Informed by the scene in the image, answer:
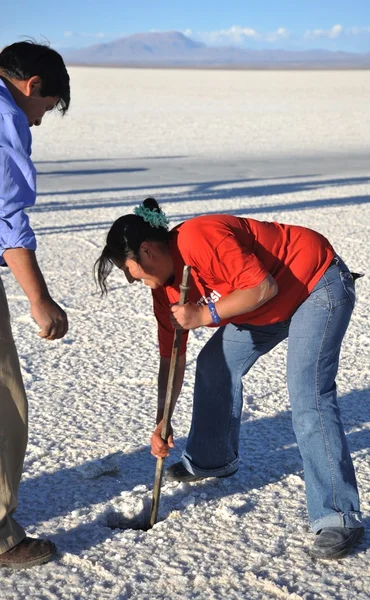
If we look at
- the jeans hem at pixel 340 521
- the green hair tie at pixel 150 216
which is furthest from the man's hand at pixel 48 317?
the jeans hem at pixel 340 521

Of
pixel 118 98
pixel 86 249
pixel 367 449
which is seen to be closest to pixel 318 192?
pixel 86 249

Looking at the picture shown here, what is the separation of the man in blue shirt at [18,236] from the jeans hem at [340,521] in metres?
0.85

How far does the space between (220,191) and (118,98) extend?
71.0 ft

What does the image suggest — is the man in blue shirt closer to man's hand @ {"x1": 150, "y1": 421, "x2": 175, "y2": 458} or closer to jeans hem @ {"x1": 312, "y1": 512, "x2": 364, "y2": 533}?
man's hand @ {"x1": 150, "y1": 421, "x2": 175, "y2": 458}

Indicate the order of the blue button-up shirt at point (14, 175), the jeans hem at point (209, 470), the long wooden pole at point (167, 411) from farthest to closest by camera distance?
1. the jeans hem at point (209, 470)
2. the long wooden pole at point (167, 411)
3. the blue button-up shirt at point (14, 175)

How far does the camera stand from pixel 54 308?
2465 mm

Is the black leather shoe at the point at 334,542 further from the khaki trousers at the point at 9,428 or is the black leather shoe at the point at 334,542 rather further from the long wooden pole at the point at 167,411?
the khaki trousers at the point at 9,428

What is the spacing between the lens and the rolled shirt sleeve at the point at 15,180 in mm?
2316

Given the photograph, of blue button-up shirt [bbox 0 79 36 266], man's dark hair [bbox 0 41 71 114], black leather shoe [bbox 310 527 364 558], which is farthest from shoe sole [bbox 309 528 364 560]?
man's dark hair [bbox 0 41 71 114]

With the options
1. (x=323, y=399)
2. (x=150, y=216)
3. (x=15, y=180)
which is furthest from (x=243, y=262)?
(x=15, y=180)

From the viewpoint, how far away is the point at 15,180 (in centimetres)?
234

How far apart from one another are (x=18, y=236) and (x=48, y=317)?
0.25m

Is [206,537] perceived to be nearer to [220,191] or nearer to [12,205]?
[12,205]

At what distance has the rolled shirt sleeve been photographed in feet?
7.60
